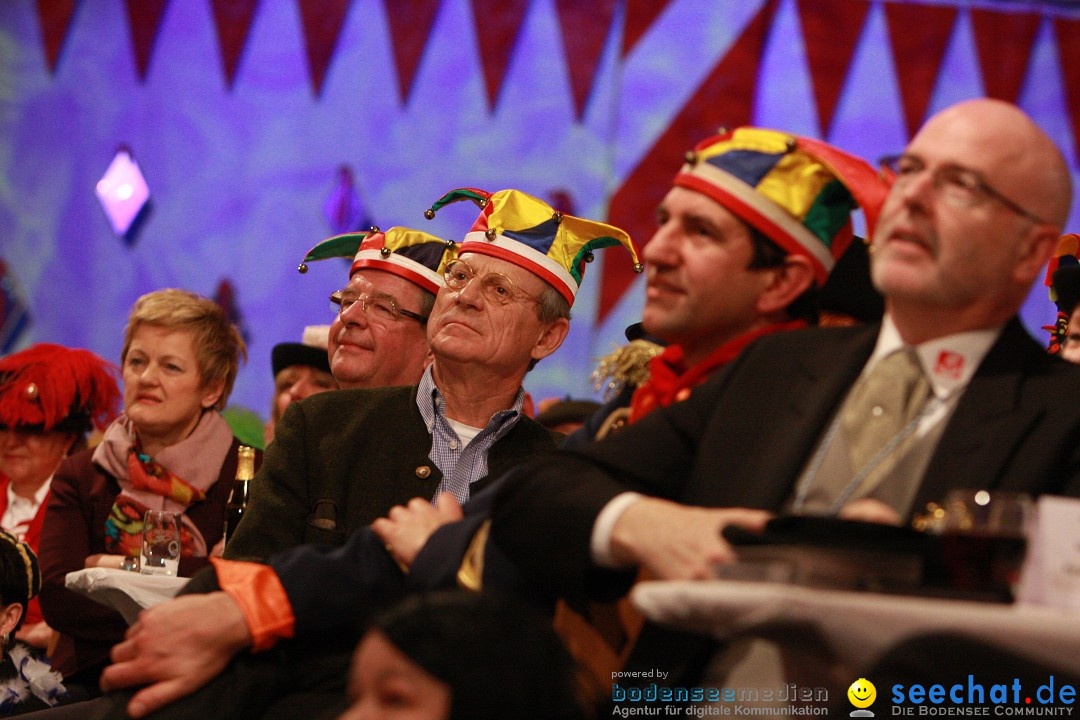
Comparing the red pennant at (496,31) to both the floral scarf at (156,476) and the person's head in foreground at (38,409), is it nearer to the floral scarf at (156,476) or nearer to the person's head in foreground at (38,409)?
the person's head in foreground at (38,409)

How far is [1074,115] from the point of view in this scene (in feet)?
23.7

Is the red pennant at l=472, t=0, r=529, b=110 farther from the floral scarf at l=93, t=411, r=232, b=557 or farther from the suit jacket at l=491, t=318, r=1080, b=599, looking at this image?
the suit jacket at l=491, t=318, r=1080, b=599

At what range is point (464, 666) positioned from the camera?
151cm

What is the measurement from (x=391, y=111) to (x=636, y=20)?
155cm

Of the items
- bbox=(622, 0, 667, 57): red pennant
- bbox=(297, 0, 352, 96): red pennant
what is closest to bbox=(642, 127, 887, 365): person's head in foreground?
bbox=(622, 0, 667, 57): red pennant

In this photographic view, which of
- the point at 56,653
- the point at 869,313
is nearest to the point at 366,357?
the point at 56,653

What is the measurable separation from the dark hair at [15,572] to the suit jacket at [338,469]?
90 cm

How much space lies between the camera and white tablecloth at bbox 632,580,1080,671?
1321 millimetres

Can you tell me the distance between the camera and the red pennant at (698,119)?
23.8 ft

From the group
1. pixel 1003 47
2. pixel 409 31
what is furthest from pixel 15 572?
pixel 1003 47

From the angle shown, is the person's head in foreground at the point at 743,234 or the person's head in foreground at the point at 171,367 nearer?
the person's head in foreground at the point at 743,234

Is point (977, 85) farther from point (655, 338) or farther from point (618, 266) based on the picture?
point (655, 338)

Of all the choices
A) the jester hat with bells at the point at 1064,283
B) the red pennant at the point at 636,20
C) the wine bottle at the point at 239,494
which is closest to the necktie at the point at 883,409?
the jester hat with bells at the point at 1064,283

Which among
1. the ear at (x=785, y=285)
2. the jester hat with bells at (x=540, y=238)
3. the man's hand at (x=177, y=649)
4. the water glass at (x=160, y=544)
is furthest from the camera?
the jester hat with bells at (x=540, y=238)
